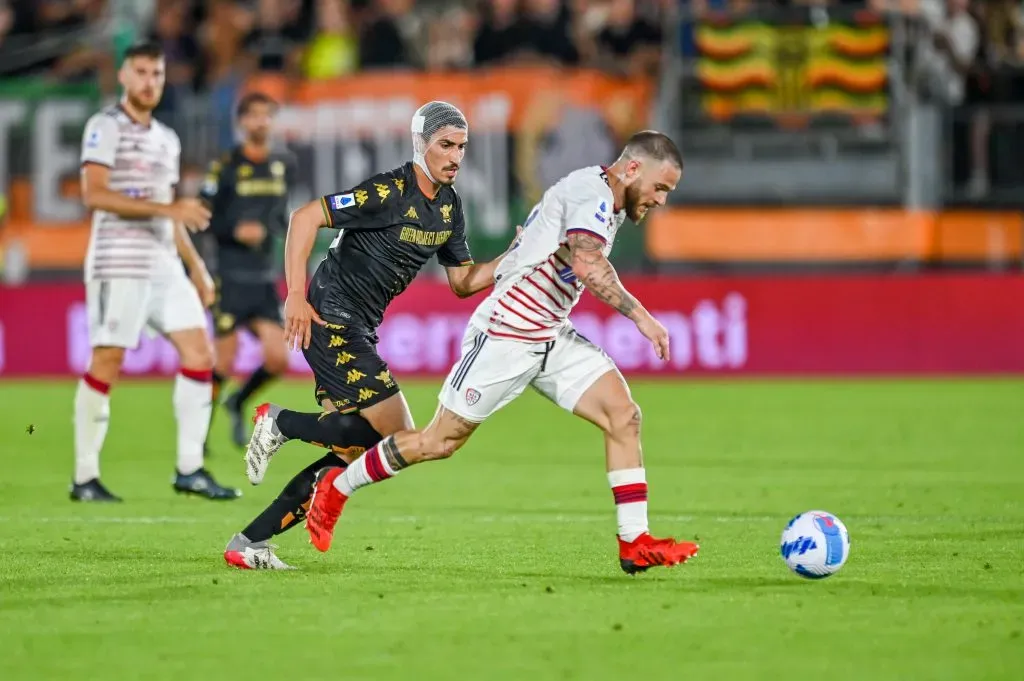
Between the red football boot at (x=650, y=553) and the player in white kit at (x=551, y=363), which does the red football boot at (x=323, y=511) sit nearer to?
the player in white kit at (x=551, y=363)

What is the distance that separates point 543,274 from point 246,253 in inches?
250

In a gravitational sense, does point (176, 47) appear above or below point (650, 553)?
above

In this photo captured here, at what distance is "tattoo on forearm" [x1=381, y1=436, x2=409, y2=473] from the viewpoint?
784 cm

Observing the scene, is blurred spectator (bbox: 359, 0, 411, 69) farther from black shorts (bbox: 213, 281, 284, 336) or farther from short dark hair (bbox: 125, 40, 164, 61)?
short dark hair (bbox: 125, 40, 164, 61)

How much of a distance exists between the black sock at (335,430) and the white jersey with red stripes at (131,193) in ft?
9.75

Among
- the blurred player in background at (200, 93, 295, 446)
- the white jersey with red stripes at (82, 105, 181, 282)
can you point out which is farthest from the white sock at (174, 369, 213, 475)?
the blurred player in background at (200, 93, 295, 446)

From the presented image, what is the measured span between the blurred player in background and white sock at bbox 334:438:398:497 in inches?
230

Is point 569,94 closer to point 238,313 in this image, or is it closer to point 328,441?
point 238,313

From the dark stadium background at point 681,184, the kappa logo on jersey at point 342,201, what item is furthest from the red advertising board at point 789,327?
the kappa logo on jersey at point 342,201

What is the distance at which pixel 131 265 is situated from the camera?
10781 millimetres

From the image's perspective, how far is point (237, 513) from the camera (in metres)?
10.2

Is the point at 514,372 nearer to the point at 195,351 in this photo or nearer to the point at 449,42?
the point at 195,351

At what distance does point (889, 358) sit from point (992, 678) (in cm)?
1392

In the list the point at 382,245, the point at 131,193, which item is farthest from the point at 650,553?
the point at 131,193
